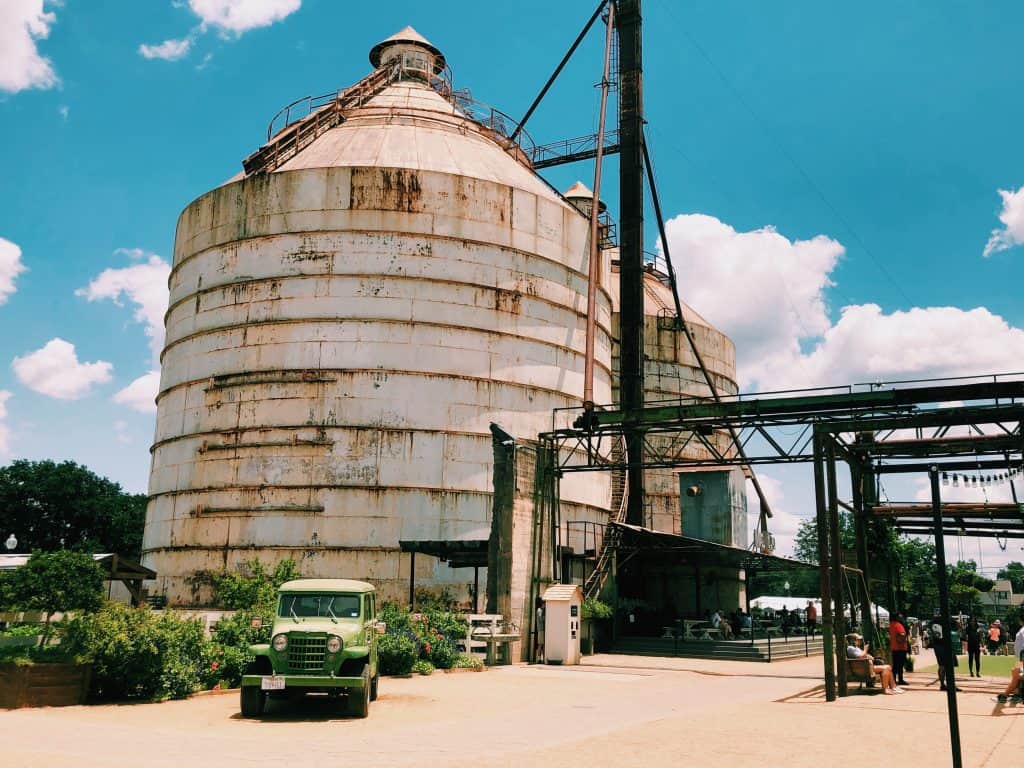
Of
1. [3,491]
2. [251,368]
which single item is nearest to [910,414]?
[251,368]

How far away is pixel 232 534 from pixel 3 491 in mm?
42218

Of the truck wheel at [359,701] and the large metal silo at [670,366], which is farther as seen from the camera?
the large metal silo at [670,366]

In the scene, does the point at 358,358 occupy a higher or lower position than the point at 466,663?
higher

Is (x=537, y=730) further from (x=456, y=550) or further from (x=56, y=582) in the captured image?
(x=56, y=582)

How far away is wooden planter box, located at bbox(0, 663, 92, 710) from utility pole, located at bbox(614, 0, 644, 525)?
88.0 ft

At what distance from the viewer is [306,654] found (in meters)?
13.4

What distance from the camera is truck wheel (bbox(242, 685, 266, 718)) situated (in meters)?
13.2

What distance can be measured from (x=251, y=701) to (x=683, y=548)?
21.6 metres

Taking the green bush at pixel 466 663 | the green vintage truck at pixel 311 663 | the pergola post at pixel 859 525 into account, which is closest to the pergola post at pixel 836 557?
the pergola post at pixel 859 525

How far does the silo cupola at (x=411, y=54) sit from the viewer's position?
4559cm

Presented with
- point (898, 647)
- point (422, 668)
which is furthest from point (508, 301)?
point (898, 647)

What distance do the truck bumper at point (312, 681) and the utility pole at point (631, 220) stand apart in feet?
85.4

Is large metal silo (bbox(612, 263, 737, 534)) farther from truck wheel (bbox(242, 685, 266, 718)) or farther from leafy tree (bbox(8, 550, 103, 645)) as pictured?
truck wheel (bbox(242, 685, 266, 718))

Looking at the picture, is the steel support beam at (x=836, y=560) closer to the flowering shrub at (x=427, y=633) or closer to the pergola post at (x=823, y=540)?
the pergola post at (x=823, y=540)
